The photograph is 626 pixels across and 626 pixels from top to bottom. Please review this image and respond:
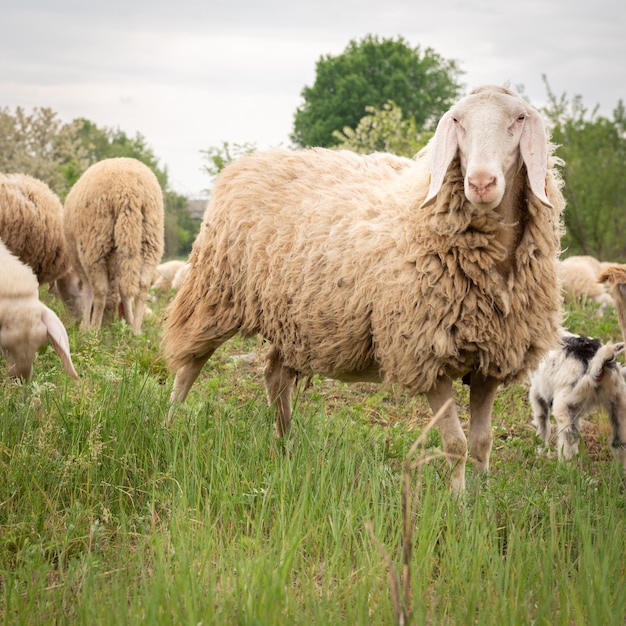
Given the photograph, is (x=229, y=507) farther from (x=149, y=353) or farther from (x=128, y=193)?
(x=128, y=193)

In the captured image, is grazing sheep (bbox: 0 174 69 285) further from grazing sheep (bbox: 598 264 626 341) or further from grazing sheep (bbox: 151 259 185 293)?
grazing sheep (bbox: 598 264 626 341)

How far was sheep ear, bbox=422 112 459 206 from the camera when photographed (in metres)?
3.88

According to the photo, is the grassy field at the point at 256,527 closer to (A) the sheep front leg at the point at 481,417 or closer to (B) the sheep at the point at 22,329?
(A) the sheep front leg at the point at 481,417

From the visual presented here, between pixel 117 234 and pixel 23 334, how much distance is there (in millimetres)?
3729

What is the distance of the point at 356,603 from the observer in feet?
8.34

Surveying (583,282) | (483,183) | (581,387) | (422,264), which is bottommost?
(581,387)

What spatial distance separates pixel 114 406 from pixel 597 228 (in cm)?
1787

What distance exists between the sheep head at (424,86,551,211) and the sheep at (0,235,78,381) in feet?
7.73

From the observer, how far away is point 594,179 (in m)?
19.2

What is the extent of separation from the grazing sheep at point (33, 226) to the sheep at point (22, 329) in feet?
13.1

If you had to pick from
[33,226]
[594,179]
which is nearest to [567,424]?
[33,226]

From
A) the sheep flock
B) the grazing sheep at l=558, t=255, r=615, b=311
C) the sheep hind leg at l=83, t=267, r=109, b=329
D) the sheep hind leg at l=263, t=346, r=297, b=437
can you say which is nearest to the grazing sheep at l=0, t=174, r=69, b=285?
the sheep hind leg at l=83, t=267, r=109, b=329

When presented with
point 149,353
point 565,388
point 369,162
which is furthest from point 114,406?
point 565,388

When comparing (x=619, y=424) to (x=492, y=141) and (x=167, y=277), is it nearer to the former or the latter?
(x=492, y=141)
